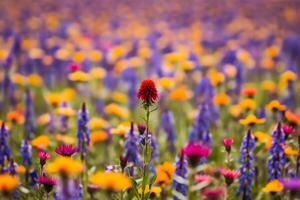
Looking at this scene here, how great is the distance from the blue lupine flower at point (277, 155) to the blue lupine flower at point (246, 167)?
0.59 ft

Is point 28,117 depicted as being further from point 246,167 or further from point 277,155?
point 277,155

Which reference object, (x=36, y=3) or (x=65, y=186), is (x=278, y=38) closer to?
(x=36, y=3)

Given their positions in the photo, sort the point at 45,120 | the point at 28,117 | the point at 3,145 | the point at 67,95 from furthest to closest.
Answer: the point at 45,120 < the point at 67,95 < the point at 28,117 < the point at 3,145

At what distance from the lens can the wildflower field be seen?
397cm

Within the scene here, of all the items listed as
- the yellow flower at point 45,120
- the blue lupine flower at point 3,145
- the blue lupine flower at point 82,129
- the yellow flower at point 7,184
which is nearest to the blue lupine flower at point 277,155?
the blue lupine flower at point 82,129

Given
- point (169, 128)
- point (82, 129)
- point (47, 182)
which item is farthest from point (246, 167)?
point (169, 128)

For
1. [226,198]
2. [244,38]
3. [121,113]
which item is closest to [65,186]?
[226,198]

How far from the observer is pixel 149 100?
3629mm

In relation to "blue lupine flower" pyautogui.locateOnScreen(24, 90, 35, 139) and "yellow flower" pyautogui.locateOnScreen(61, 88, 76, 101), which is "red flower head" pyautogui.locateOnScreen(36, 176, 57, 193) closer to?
"yellow flower" pyautogui.locateOnScreen(61, 88, 76, 101)

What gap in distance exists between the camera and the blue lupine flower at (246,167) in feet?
14.0

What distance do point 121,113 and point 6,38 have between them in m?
6.53

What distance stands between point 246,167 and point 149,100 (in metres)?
1.25

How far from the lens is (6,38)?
482 inches

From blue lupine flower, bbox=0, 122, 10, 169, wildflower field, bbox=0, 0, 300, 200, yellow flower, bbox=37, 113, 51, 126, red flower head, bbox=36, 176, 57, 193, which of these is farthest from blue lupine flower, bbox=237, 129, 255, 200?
yellow flower, bbox=37, 113, 51, 126
